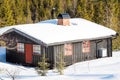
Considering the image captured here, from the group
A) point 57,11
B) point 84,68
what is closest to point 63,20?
point 84,68

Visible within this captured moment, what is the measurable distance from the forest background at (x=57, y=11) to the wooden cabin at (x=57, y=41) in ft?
34.8

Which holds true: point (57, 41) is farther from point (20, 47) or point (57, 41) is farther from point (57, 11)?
point (57, 11)

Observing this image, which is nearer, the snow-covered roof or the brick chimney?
the snow-covered roof

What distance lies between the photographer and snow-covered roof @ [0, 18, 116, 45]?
29.0m

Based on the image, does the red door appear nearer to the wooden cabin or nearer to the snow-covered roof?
the wooden cabin

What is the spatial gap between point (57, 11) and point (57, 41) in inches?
2518

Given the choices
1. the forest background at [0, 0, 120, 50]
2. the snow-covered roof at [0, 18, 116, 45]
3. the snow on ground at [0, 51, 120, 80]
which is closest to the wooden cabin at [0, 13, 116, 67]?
the snow-covered roof at [0, 18, 116, 45]

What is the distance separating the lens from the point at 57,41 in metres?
28.5

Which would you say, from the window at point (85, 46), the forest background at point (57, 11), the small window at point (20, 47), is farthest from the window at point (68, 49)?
the forest background at point (57, 11)

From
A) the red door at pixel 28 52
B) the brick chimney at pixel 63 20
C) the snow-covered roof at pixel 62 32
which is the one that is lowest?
the red door at pixel 28 52

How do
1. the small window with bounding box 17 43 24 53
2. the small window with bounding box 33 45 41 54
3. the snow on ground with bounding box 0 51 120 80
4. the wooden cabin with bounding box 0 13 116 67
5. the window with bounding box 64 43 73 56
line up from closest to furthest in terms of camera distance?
the snow on ground with bounding box 0 51 120 80 < the wooden cabin with bounding box 0 13 116 67 < the small window with bounding box 33 45 41 54 < the window with bounding box 64 43 73 56 < the small window with bounding box 17 43 24 53

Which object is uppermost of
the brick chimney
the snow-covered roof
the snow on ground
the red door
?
the brick chimney

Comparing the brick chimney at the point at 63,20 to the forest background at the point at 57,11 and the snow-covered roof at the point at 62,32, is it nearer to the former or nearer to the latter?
the snow-covered roof at the point at 62,32

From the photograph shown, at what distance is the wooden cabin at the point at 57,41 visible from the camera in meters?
28.8
